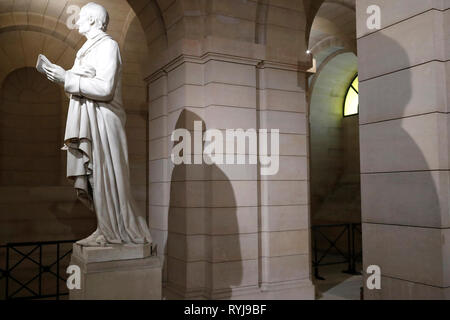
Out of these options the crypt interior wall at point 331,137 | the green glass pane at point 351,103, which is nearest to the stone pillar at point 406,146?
the crypt interior wall at point 331,137

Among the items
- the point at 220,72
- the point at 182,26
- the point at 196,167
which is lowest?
the point at 196,167

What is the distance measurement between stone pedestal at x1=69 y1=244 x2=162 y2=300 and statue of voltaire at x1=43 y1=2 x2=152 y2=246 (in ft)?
0.52

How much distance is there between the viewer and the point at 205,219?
265 inches

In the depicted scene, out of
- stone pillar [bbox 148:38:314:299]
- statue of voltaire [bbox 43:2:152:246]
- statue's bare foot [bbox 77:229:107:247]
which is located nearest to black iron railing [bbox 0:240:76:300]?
stone pillar [bbox 148:38:314:299]

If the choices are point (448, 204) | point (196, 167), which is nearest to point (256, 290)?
point (196, 167)

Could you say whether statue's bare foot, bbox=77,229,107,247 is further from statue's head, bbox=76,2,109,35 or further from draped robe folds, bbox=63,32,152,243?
statue's head, bbox=76,2,109,35

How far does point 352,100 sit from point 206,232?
9.94 meters

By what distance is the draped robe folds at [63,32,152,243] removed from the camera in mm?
4473

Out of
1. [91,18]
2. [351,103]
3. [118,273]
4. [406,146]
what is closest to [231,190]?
[118,273]

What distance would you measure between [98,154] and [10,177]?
9.49 metres

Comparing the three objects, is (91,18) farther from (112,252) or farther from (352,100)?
(352,100)

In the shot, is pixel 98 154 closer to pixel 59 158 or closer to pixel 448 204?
pixel 448 204

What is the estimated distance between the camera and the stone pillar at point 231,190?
668 cm
